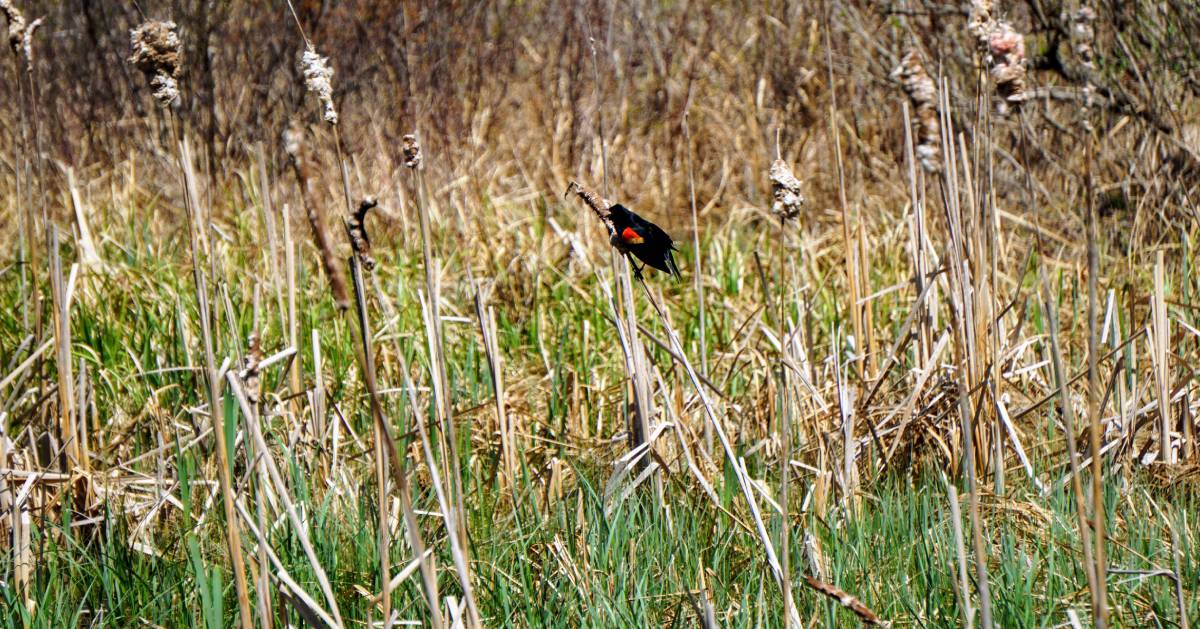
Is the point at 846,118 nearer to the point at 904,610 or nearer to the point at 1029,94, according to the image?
the point at 1029,94

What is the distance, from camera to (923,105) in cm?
193

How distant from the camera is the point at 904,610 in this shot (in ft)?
5.65

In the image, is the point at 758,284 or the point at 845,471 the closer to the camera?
the point at 845,471

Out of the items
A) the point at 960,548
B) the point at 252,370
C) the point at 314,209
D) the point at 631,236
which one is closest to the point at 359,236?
the point at 252,370

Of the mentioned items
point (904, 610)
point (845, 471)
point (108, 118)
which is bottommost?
point (904, 610)

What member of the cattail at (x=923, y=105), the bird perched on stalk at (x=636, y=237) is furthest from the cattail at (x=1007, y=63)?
the bird perched on stalk at (x=636, y=237)

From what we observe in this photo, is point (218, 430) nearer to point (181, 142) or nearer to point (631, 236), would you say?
point (181, 142)

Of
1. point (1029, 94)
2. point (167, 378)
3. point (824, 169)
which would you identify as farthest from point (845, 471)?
point (824, 169)

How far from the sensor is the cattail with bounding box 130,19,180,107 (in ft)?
4.32

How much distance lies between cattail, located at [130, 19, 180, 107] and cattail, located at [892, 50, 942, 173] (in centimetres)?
115

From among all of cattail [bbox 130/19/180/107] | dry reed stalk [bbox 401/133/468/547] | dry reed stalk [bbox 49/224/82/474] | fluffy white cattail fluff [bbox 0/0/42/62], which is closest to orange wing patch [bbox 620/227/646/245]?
dry reed stalk [bbox 401/133/468/547]

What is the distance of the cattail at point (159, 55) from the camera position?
1.32 metres

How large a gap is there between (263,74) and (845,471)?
4.34 metres

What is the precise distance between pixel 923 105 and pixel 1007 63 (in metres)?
0.30
